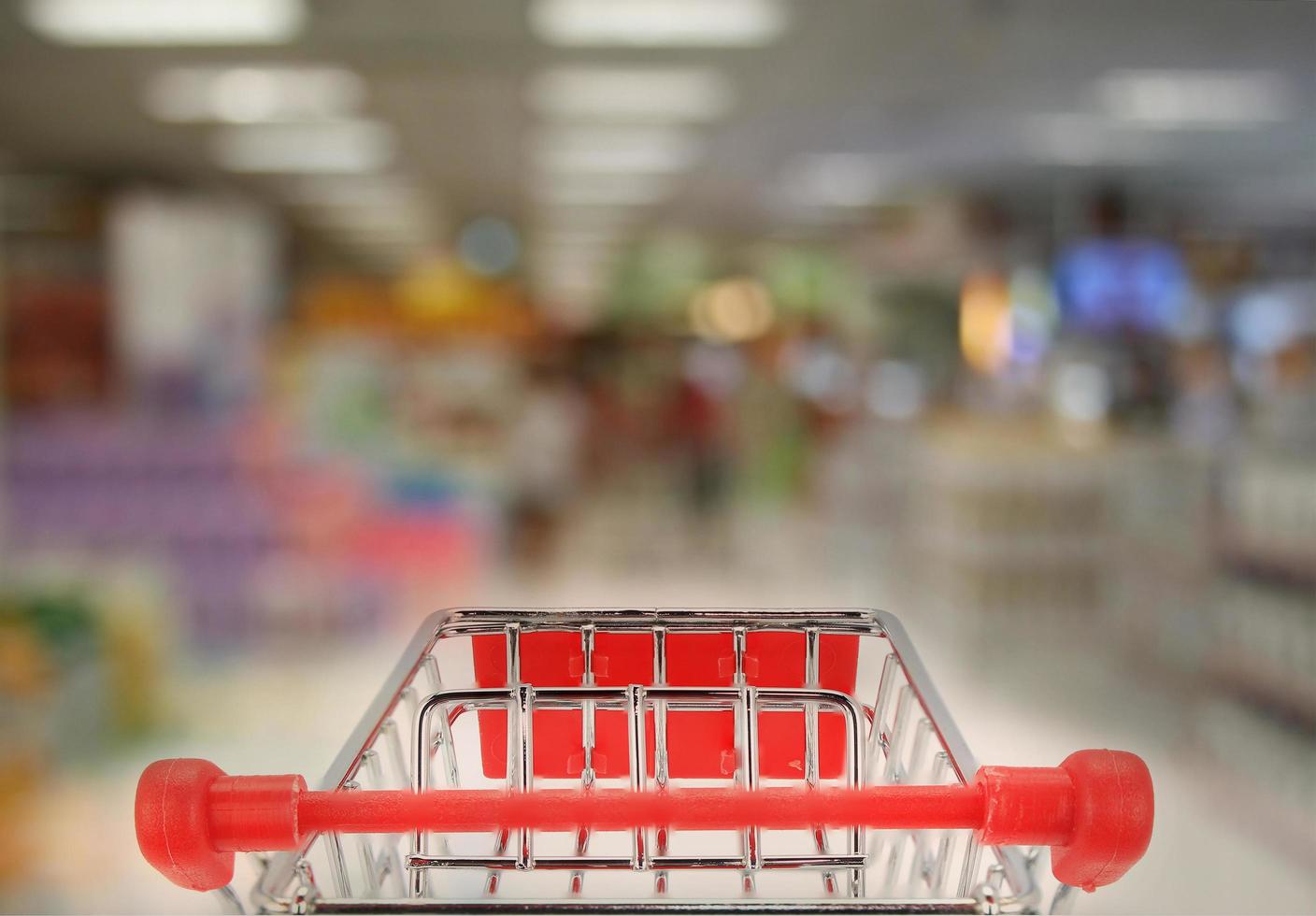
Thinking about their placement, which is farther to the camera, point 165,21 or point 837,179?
point 837,179

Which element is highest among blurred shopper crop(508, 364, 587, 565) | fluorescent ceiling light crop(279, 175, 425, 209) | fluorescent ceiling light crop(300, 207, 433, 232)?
fluorescent ceiling light crop(300, 207, 433, 232)

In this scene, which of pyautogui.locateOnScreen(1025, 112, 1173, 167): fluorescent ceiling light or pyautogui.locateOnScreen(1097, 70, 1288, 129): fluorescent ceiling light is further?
pyautogui.locateOnScreen(1025, 112, 1173, 167): fluorescent ceiling light

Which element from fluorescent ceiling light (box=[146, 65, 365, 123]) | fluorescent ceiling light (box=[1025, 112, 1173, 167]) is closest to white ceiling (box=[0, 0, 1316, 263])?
fluorescent ceiling light (box=[1025, 112, 1173, 167])

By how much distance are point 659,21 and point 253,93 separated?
286cm

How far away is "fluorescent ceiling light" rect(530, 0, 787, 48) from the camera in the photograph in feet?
16.4

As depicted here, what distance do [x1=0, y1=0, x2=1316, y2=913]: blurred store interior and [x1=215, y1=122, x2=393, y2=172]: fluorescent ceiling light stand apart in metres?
0.06

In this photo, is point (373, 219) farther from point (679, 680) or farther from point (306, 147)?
point (679, 680)

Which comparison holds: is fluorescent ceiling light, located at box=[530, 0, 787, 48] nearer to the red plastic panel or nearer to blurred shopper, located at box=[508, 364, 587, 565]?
blurred shopper, located at box=[508, 364, 587, 565]

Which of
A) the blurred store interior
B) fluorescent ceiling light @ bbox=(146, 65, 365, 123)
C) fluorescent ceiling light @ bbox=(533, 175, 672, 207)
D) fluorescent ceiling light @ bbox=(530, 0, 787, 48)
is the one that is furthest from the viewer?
fluorescent ceiling light @ bbox=(533, 175, 672, 207)

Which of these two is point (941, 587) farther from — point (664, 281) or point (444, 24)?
point (664, 281)

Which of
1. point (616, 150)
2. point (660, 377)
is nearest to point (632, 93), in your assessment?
point (616, 150)

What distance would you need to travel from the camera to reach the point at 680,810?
81 centimetres

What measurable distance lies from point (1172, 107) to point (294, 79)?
5131 millimetres

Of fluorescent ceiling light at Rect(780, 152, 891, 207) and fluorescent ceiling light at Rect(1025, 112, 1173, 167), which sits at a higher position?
fluorescent ceiling light at Rect(780, 152, 891, 207)
